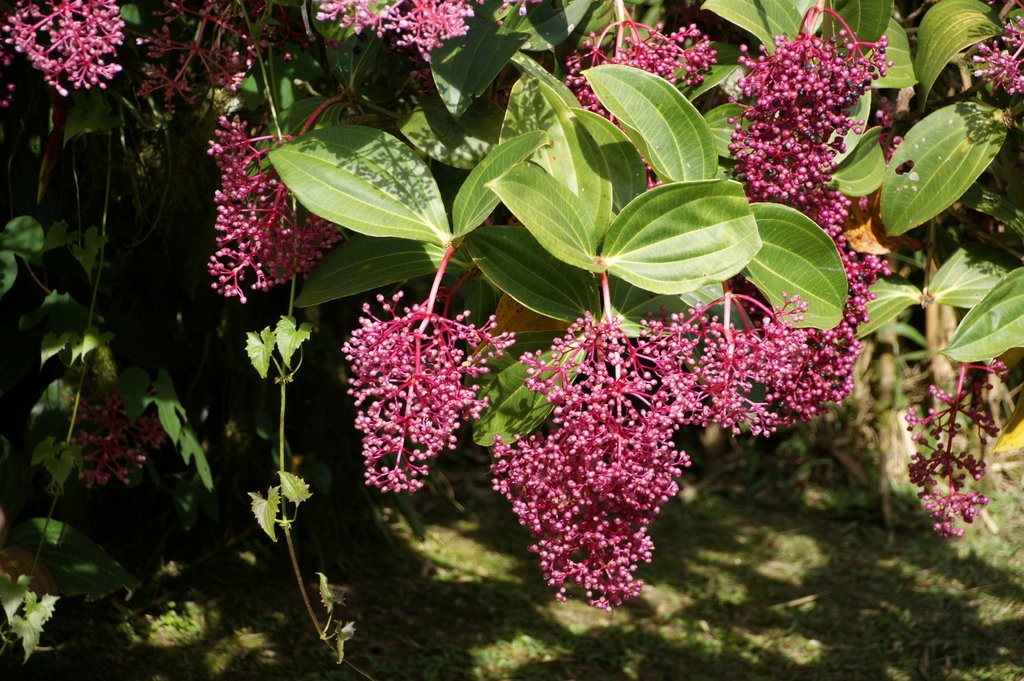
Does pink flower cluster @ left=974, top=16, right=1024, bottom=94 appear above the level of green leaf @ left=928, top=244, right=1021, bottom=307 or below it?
above

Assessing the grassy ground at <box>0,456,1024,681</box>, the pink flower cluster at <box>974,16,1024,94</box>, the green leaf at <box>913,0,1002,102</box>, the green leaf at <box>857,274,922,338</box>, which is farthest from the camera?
the grassy ground at <box>0,456,1024,681</box>

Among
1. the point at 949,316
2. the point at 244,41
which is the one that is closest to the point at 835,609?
the point at 949,316

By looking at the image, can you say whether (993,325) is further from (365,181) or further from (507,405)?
(365,181)

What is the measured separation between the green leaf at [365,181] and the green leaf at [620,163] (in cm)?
20

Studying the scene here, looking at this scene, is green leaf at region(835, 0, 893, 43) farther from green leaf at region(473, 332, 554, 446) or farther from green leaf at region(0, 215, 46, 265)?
green leaf at region(0, 215, 46, 265)

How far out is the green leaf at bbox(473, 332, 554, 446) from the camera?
A: 1171 mm

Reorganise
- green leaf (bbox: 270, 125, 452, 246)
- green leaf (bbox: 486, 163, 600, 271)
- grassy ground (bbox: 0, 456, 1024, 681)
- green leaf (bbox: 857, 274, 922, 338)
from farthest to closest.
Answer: grassy ground (bbox: 0, 456, 1024, 681)
green leaf (bbox: 857, 274, 922, 338)
green leaf (bbox: 270, 125, 452, 246)
green leaf (bbox: 486, 163, 600, 271)

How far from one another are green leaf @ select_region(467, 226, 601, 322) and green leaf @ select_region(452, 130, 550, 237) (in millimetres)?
28

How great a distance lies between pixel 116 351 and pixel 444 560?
1.40 m

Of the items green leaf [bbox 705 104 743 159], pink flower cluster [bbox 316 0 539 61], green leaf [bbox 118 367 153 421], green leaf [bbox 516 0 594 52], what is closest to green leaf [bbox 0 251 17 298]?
green leaf [bbox 118 367 153 421]

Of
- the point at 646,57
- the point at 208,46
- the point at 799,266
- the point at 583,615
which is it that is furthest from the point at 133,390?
the point at 583,615

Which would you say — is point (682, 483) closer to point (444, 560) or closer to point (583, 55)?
point (444, 560)

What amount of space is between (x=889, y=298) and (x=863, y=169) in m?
0.20

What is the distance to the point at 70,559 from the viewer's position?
1701mm
